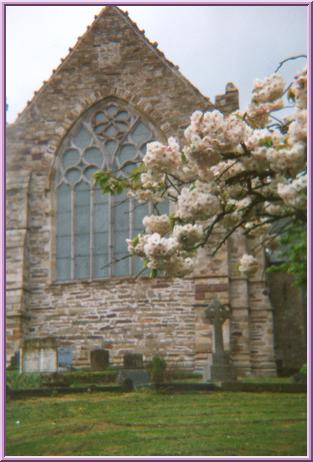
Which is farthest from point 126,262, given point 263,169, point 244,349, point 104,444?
point 263,169

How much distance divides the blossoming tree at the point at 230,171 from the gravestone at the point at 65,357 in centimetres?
1027

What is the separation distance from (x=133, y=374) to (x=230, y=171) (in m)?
8.61

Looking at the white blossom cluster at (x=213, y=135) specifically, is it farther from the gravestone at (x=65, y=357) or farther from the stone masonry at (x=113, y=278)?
the gravestone at (x=65, y=357)

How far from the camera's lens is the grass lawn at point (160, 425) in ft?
28.5

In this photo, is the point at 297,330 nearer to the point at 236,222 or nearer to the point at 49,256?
the point at 49,256

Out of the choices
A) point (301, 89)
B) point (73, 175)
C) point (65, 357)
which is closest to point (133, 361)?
point (65, 357)

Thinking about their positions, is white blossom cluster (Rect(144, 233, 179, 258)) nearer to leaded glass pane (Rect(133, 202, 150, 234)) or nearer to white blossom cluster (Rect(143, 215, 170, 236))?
white blossom cluster (Rect(143, 215, 170, 236))

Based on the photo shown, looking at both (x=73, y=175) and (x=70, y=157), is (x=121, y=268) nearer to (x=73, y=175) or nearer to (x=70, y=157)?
(x=73, y=175)

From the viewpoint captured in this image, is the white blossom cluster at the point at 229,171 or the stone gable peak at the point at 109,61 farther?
the stone gable peak at the point at 109,61

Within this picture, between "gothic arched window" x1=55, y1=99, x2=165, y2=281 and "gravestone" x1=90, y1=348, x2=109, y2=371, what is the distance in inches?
92.5

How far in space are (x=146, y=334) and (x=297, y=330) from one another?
6.01m

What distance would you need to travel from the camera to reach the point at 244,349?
708 inches

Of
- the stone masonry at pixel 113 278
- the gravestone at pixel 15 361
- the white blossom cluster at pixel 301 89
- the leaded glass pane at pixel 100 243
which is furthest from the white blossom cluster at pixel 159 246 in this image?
the leaded glass pane at pixel 100 243

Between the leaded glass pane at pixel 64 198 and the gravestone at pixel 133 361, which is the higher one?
the leaded glass pane at pixel 64 198
